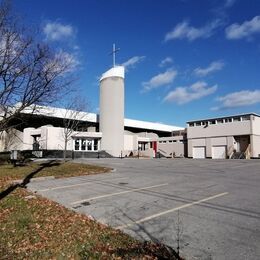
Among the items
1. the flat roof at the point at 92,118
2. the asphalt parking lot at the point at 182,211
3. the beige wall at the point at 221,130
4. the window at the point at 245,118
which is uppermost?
the flat roof at the point at 92,118

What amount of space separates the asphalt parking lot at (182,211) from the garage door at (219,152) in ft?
114

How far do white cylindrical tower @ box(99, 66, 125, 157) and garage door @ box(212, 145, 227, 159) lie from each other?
48.9ft

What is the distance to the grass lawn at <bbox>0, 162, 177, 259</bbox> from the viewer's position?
5.58 m

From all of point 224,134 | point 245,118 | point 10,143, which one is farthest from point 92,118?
point 245,118

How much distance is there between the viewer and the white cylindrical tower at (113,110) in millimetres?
51938

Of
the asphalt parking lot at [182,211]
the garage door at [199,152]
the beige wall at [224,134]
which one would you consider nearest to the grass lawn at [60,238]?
the asphalt parking lot at [182,211]

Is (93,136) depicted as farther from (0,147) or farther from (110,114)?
(0,147)

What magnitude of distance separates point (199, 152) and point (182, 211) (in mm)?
43628

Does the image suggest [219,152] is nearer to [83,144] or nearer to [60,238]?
[83,144]

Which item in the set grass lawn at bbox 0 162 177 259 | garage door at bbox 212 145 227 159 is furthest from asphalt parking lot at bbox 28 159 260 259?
garage door at bbox 212 145 227 159

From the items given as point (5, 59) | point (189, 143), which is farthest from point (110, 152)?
point (5, 59)

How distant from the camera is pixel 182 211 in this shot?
877 cm

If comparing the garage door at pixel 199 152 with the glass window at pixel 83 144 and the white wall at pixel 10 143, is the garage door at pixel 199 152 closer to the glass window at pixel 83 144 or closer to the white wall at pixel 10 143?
the glass window at pixel 83 144

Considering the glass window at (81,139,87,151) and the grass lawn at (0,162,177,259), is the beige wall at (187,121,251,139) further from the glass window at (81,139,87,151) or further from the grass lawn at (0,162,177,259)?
the grass lawn at (0,162,177,259)
